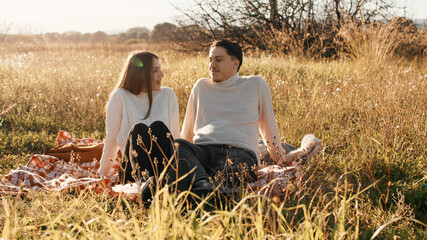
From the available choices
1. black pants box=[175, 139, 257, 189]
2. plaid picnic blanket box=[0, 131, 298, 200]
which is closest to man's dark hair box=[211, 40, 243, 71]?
black pants box=[175, 139, 257, 189]

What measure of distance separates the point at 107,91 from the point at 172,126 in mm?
3161

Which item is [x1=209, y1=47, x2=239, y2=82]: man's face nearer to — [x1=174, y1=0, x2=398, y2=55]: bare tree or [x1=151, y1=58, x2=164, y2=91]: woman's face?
[x1=151, y1=58, x2=164, y2=91]: woman's face

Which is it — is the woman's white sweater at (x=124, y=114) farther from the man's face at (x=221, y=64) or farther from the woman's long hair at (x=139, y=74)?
the man's face at (x=221, y=64)

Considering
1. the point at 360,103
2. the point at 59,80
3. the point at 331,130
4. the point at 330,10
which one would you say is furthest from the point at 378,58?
the point at 59,80

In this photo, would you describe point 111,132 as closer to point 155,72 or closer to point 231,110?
point 155,72

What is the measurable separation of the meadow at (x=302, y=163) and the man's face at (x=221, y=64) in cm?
115

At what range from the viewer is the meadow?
198 cm

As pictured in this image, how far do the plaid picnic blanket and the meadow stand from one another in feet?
0.35

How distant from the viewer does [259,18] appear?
12648 mm

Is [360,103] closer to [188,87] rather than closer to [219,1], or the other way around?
[188,87]

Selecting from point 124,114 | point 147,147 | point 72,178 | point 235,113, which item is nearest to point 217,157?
point 235,113

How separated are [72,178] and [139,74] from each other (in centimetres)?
117

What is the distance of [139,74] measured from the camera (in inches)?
155

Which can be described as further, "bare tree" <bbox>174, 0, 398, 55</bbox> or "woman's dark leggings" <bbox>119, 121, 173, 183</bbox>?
"bare tree" <bbox>174, 0, 398, 55</bbox>
